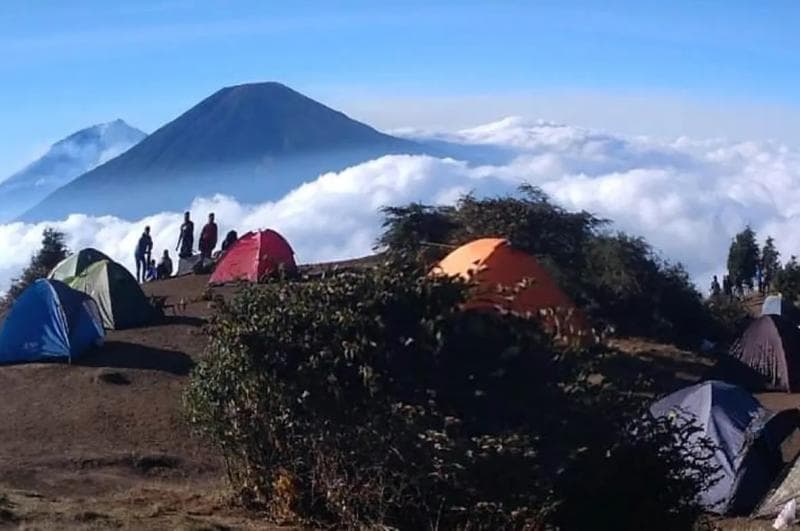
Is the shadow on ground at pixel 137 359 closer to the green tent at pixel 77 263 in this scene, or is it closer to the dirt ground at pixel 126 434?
the dirt ground at pixel 126 434

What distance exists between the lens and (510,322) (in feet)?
33.5

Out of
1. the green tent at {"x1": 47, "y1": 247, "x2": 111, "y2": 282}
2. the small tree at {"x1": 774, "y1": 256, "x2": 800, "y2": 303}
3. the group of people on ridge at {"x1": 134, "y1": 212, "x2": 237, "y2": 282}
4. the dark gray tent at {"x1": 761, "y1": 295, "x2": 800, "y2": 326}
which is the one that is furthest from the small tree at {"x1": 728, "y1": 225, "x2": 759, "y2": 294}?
the green tent at {"x1": 47, "y1": 247, "x2": 111, "y2": 282}

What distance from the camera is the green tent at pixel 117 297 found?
27.5 metres

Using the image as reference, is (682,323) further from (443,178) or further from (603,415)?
(443,178)

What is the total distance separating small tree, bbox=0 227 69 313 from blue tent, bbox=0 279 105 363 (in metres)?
13.2

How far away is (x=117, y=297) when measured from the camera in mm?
27797

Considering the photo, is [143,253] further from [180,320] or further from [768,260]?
[768,260]

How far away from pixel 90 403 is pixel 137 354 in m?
3.04

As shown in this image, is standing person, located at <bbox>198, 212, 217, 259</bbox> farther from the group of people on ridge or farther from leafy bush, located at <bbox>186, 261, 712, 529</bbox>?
leafy bush, located at <bbox>186, 261, 712, 529</bbox>

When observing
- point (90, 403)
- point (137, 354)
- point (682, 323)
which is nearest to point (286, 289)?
point (90, 403)

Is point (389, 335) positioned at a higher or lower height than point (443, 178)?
lower

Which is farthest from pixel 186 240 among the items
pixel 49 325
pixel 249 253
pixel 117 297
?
pixel 49 325

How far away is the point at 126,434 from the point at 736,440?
9.02 meters

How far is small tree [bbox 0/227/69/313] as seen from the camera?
38875 mm
